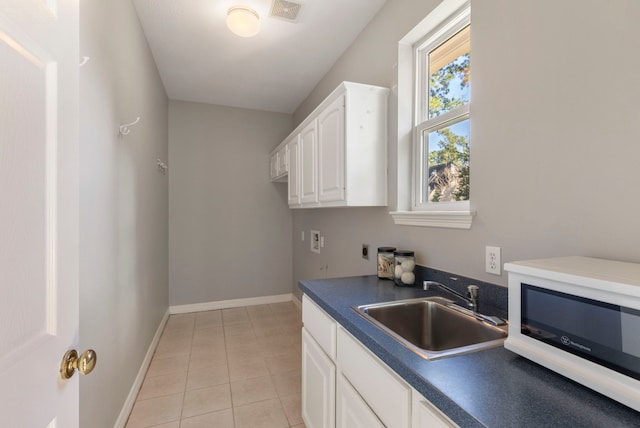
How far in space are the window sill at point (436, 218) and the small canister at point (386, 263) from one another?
0.20m

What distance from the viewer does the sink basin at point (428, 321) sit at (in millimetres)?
1216

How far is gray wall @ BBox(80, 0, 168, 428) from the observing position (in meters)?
1.29

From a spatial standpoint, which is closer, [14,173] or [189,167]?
[14,173]

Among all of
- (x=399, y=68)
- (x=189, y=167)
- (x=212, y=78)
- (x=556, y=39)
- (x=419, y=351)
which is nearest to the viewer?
(x=419, y=351)

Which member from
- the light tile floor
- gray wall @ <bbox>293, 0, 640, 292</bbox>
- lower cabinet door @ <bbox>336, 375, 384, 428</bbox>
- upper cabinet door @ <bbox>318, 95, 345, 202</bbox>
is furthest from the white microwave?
the light tile floor

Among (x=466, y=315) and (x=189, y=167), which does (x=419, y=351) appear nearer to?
(x=466, y=315)

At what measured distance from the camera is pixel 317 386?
1488mm

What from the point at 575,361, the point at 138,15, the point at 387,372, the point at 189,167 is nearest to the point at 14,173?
the point at 387,372

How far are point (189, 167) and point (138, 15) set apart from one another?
1863 mm

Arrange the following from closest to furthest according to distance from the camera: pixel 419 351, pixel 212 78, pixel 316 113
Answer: pixel 419 351, pixel 316 113, pixel 212 78

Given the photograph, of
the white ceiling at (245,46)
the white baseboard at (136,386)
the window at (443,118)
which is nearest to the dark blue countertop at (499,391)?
the window at (443,118)

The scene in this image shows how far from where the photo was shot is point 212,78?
10.3 ft

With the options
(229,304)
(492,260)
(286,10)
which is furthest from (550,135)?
(229,304)

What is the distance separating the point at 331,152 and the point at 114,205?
1.35m
